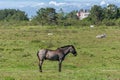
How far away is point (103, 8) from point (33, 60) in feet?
281

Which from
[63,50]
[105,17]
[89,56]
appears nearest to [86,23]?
[105,17]

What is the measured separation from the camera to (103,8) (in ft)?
358

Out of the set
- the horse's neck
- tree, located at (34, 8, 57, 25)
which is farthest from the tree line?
the horse's neck

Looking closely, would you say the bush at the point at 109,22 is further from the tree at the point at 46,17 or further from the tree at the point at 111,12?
the tree at the point at 46,17

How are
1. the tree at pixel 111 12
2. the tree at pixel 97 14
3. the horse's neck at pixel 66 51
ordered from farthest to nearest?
the tree at pixel 111 12, the tree at pixel 97 14, the horse's neck at pixel 66 51

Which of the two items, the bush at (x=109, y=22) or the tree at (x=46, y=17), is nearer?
the bush at (x=109, y=22)

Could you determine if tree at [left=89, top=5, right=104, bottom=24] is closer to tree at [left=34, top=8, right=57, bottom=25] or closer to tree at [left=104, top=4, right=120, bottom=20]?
tree at [left=104, top=4, right=120, bottom=20]

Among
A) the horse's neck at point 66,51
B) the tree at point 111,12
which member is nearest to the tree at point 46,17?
the tree at point 111,12

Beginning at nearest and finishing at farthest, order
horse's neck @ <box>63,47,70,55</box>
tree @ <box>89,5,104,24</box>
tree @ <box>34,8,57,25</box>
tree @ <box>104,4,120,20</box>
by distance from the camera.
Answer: horse's neck @ <box>63,47,70,55</box> → tree @ <box>34,8,57,25</box> → tree @ <box>89,5,104,24</box> → tree @ <box>104,4,120,20</box>

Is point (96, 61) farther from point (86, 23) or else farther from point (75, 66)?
point (86, 23)

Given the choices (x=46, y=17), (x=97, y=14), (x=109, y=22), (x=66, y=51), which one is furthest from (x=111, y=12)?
(x=66, y=51)

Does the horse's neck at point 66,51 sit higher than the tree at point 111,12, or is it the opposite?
the horse's neck at point 66,51

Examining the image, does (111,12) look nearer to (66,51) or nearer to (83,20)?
(83,20)

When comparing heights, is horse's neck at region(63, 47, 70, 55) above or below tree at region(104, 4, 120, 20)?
above
